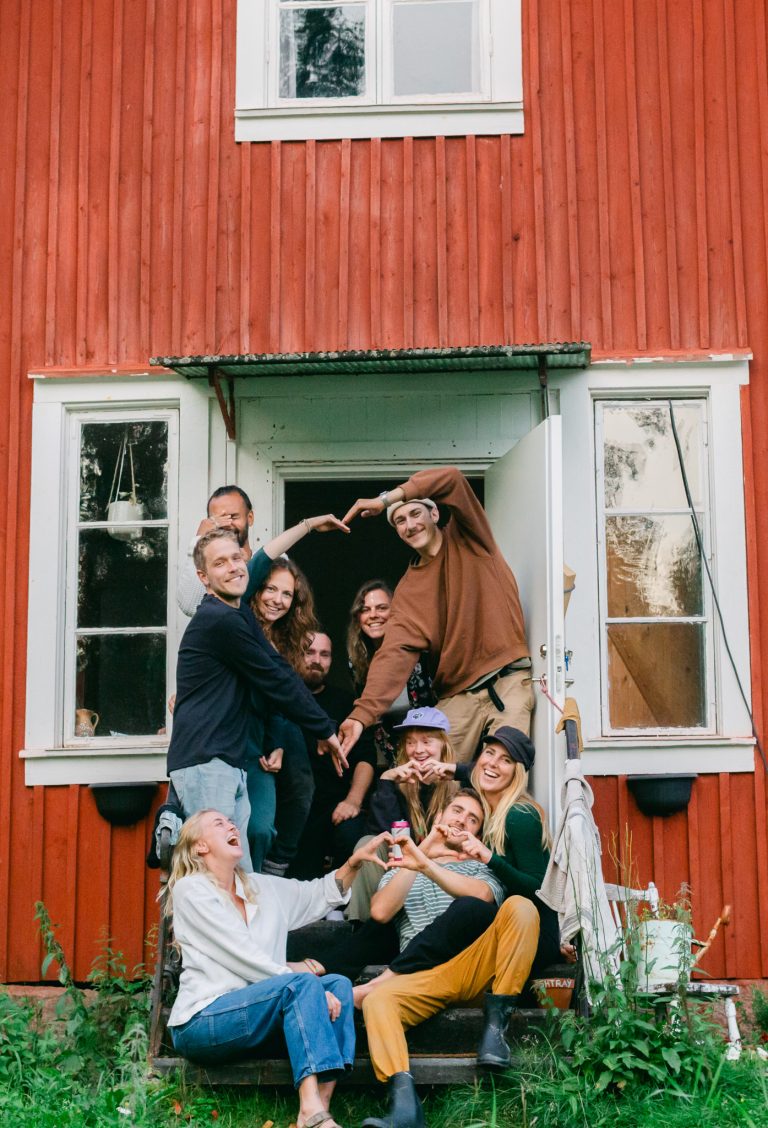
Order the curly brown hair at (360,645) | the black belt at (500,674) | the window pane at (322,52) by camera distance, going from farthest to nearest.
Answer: the window pane at (322,52) < the curly brown hair at (360,645) < the black belt at (500,674)

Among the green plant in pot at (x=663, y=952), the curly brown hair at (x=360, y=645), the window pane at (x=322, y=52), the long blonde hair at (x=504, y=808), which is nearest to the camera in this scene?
the green plant in pot at (x=663, y=952)

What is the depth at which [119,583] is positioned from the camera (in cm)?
700

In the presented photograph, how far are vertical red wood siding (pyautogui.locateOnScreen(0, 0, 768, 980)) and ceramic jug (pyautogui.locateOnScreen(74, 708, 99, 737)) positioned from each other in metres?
0.27

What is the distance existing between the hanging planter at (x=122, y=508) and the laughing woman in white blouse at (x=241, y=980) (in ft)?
7.19

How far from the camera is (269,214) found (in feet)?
23.1

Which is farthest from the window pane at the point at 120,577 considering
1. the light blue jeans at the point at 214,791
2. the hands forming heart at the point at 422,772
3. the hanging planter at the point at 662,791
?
the hanging planter at the point at 662,791

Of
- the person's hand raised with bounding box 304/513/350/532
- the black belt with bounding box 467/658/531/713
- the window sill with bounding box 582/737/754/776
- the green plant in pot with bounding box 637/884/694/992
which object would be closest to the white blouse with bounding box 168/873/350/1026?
the green plant in pot with bounding box 637/884/694/992

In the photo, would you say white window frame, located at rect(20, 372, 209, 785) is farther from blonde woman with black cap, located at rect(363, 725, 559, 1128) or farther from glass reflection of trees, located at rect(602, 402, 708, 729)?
glass reflection of trees, located at rect(602, 402, 708, 729)

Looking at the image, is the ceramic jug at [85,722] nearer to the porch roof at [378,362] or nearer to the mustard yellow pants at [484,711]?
the porch roof at [378,362]

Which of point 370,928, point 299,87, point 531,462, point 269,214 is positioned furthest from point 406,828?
point 299,87

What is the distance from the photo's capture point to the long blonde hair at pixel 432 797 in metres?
5.80

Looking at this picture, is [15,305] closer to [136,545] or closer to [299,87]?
[136,545]

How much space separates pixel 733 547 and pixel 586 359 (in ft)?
3.77

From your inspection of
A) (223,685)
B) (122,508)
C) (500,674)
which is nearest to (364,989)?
(223,685)
